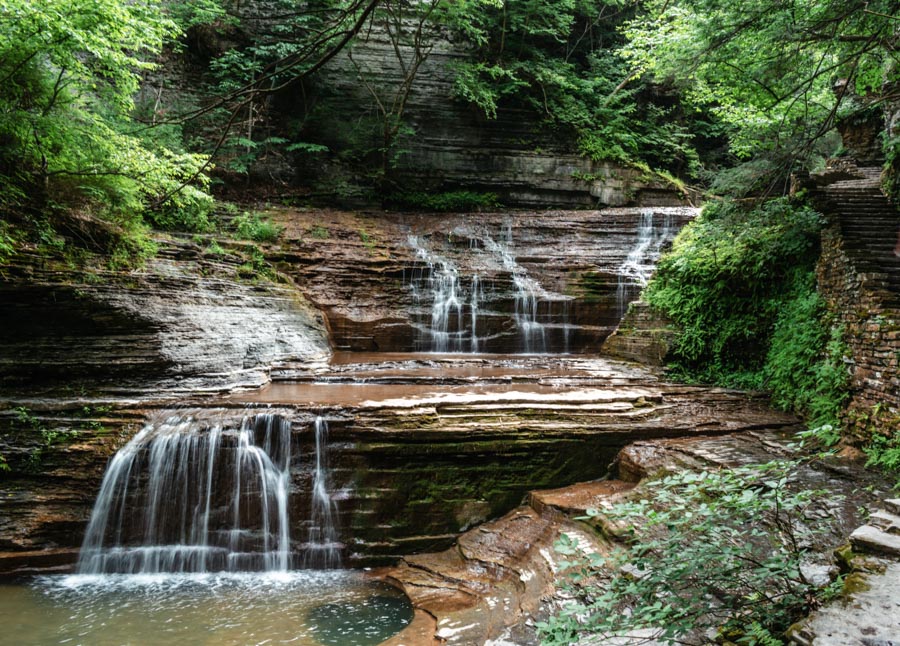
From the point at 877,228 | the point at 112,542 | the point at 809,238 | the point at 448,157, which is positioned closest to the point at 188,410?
the point at 112,542

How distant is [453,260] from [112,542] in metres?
9.73

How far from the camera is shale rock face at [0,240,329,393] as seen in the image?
7.46 m

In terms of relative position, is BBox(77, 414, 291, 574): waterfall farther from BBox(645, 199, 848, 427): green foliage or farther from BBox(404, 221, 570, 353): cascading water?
BBox(645, 199, 848, 427): green foliage

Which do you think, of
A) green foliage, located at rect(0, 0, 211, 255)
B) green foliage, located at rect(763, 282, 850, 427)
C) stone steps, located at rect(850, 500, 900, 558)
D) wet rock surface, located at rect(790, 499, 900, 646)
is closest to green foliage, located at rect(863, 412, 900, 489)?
green foliage, located at rect(763, 282, 850, 427)

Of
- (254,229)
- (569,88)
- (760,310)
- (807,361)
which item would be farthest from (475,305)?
(569,88)

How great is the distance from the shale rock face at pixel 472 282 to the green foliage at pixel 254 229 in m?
0.44

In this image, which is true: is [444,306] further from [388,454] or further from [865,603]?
[865,603]

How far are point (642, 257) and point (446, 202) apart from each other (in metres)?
6.97

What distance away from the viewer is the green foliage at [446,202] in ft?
56.3

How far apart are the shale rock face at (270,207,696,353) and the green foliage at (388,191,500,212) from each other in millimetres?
3027

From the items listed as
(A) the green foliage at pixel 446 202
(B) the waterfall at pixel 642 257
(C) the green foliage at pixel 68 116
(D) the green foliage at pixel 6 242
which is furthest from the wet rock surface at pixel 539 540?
(A) the green foliage at pixel 446 202

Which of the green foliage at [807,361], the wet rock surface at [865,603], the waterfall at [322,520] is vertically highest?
the green foliage at [807,361]

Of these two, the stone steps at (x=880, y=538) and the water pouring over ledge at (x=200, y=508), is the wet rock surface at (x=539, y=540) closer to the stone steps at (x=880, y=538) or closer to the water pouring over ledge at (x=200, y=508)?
the stone steps at (x=880, y=538)

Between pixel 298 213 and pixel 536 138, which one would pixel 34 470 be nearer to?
pixel 298 213
